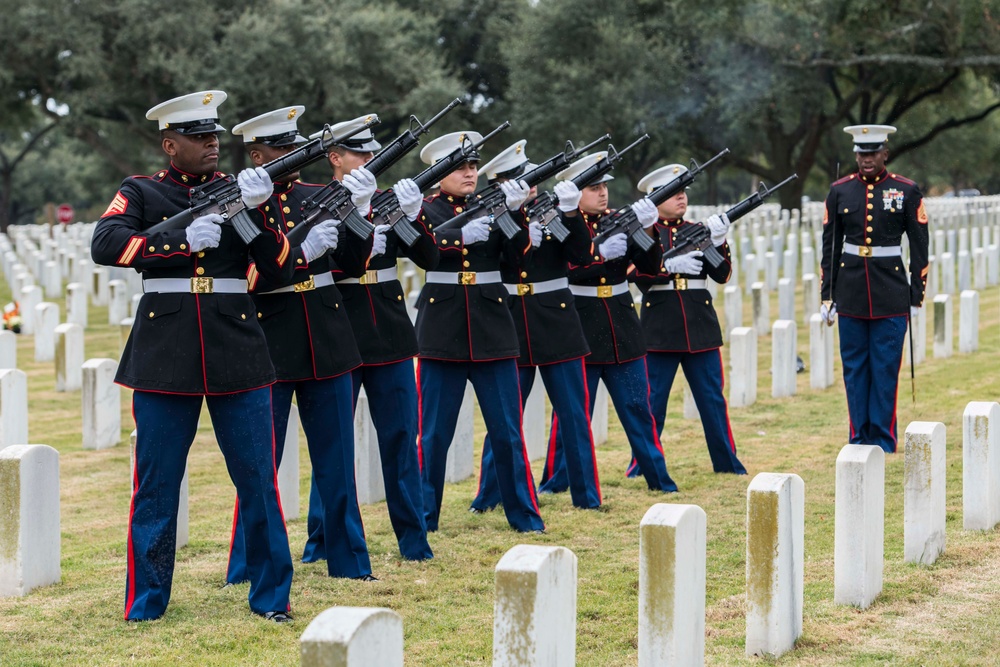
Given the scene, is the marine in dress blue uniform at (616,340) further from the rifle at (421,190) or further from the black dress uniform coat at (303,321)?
the black dress uniform coat at (303,321)

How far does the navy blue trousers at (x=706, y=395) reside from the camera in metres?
9.43

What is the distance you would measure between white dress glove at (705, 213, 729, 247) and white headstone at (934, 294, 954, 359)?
680 centimetres

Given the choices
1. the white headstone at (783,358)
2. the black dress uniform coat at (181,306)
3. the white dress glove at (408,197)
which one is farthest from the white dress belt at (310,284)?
the white headstone at (783,358)

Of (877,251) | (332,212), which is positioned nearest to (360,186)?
(332,212)

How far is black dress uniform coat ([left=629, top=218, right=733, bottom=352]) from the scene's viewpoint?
9.38 metres

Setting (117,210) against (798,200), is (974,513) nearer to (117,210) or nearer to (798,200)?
(117,210)

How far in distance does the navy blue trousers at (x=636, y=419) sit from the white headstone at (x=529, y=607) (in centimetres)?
471

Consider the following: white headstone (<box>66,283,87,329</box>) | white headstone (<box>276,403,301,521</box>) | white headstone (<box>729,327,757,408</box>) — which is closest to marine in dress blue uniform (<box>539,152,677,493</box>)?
white headstone (<box>276,403,301,521</box>)

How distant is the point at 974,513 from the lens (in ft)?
24.1

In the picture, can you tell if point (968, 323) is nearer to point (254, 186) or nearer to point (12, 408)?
point (12, 408)

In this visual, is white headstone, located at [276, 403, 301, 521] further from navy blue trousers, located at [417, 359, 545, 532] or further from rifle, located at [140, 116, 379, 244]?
rifle, located at [140, 116, 379, 244]

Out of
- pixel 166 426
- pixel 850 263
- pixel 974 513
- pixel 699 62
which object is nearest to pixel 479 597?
pixel 166 426

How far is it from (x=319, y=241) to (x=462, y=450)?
3.50 m

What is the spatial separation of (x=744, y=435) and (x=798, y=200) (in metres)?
25.0
